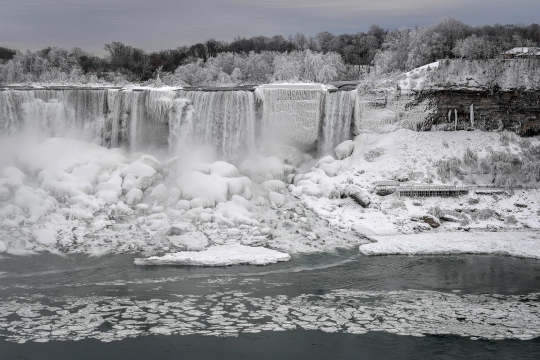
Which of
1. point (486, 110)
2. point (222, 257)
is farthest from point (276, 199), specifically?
point (486, 110)

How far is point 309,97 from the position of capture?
26734 mm

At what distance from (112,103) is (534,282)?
18516 millimetres

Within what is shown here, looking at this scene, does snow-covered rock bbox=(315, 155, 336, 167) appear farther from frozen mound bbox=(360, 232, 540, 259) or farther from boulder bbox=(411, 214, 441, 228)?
frozen mound bbox=(360, 232, 540, 259)

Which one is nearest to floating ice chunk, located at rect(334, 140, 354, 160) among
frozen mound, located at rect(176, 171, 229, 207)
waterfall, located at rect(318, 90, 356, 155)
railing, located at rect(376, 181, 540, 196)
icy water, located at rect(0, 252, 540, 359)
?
waterfall, located at rect(318, 90, 356, 155)

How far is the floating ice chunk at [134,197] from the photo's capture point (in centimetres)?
2208

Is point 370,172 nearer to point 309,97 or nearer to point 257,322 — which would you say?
point 309,97

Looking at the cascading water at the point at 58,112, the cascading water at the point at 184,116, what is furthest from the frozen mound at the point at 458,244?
the cascading water at the point at 58,112

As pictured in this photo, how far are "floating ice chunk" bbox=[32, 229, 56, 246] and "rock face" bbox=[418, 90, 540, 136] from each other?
1552cm

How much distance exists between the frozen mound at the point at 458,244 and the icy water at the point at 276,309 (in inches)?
17.4

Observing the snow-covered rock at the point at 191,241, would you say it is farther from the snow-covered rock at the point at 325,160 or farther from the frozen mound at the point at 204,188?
the snow-covered rock at the point at 325,160

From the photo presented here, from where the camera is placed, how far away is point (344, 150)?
25.7m

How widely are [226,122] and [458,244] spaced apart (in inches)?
444

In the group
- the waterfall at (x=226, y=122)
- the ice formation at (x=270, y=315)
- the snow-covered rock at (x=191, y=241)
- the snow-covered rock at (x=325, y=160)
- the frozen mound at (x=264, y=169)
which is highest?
the waterfall at (x=226, y=122)

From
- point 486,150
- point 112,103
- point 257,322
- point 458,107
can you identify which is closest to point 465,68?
point 458,107
